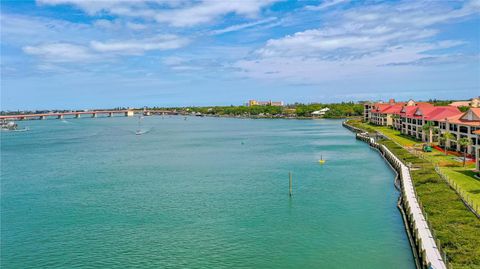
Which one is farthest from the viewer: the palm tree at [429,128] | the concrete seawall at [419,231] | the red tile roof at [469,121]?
the palm tree at [429,128]

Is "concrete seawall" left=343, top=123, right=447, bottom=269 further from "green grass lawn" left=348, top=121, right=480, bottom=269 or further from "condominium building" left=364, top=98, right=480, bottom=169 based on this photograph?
"condominium building" left=364, top=98, right=480, bottom=169

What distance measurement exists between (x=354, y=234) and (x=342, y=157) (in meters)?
38.3

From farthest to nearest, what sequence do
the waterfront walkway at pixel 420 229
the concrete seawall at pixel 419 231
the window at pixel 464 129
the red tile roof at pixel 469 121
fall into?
1. the window at pixel 464 129
2. the red tile roof at pixel 469 121
3. the concrete seawall at pixel 419 231
4. the waterfront walkway at pixel 420 229

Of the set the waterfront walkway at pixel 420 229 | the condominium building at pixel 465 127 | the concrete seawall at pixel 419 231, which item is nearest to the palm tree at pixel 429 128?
the condominium building at pixel 465 127

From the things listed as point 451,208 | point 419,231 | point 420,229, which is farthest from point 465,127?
point 419,231

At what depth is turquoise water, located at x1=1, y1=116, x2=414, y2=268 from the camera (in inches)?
1086

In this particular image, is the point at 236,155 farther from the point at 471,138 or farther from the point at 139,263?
the point at 139,263

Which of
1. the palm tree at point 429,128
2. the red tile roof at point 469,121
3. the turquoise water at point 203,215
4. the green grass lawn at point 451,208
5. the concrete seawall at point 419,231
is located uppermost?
the red tile roof at point 469,121

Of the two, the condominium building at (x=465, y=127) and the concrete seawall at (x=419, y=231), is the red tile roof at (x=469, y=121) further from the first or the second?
the concrete seawall at (x=419, y=231)

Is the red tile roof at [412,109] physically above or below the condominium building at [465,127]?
above

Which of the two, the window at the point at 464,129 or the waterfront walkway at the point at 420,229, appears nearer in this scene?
the waterfront walkway at the point at 420,229

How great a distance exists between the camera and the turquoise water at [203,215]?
27.6 metres

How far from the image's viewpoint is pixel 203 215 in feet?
119

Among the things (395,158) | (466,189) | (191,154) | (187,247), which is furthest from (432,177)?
(191,154)
